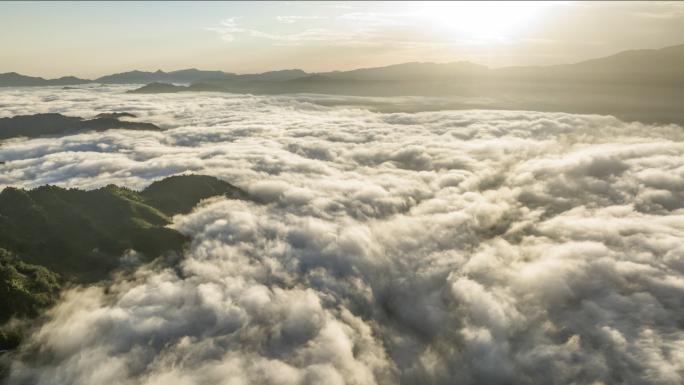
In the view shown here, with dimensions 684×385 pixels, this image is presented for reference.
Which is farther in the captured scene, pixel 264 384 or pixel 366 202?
pixel 366 202

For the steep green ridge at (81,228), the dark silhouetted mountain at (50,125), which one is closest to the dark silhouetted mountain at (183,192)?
the steep green ridge at (81,228)

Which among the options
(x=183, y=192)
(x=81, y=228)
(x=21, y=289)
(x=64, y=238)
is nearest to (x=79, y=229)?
(x=81, y=228)

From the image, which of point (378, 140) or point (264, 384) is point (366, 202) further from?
point (378, 140)

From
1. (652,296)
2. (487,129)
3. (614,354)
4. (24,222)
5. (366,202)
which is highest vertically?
(487,129)

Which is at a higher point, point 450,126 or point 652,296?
point 450,126

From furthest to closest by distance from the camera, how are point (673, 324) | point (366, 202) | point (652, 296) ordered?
point (366, 202) < point (652, 296) < point (673, 324)

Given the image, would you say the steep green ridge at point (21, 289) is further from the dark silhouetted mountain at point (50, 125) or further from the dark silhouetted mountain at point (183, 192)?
the dark silhouetted mountain at point (50, 125)

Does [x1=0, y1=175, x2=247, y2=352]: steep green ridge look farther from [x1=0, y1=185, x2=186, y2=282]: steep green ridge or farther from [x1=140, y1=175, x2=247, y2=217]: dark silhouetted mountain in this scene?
[x1=140, y1=175, x2=247, y2=217]: dark silhouetted mountain

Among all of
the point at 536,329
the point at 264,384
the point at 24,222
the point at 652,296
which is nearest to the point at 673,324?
Answer: the point at 652,296
